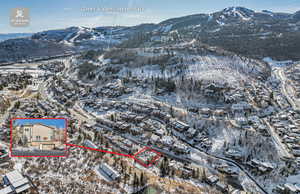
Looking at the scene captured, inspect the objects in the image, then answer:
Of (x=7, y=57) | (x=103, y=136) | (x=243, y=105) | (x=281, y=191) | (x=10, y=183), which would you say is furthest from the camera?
(x=7, y=57)

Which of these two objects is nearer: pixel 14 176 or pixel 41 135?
pixel 41 135

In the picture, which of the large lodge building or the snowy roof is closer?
the large lodge building

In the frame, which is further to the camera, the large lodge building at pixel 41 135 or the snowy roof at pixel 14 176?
the snowy roof at pixel 14 176

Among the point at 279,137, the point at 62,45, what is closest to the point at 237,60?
the point at 279,137

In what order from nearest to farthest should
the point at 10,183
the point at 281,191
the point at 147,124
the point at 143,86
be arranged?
the point at 10,183 < the point at 281,191 < the point at 147,124 < the point at 143,86

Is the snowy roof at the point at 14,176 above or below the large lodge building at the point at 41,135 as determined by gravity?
below

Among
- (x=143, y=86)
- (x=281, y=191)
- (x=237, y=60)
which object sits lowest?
(x=281, y=191)

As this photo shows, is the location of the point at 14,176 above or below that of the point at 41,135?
below

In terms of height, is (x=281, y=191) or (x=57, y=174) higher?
(x=57, y=174)

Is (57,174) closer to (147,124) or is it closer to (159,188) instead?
(159,188)

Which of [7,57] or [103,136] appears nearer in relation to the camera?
[103,136]

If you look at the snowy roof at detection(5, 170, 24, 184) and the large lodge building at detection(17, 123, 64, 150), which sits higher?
the large lodge building at detection(17, 123, 64, 150)
